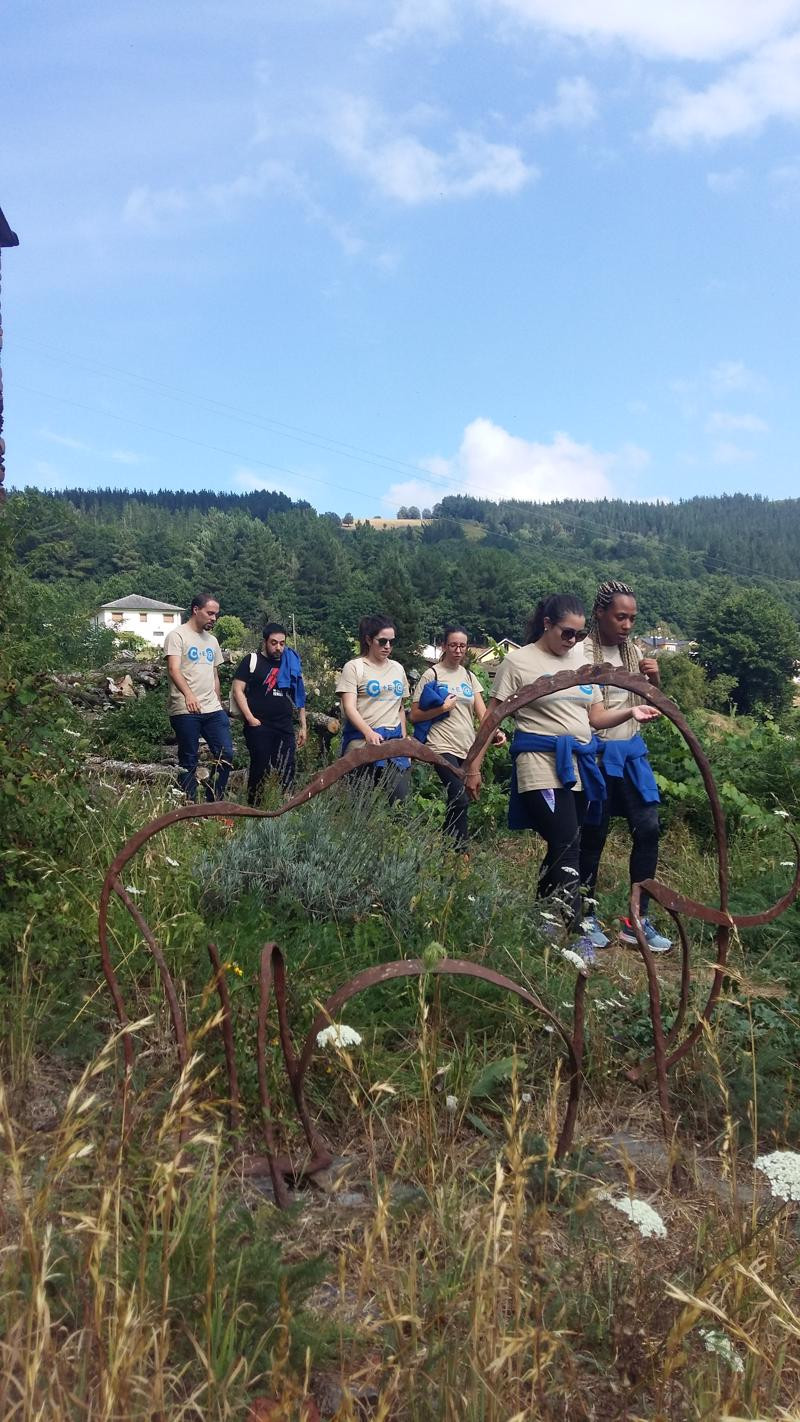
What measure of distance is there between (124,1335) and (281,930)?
230 cm

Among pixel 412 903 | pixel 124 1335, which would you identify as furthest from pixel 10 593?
pixel 124 1335

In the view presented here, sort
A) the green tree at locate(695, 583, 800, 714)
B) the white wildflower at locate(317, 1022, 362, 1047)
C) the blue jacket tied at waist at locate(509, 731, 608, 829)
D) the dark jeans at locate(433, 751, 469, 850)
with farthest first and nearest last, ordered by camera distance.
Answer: the green tree at locate(695, 583, 800, 714) → the dark jeans at locate(433, 751, 469, 850) → the blue jacket tied at waist at locate(509, 731, 608, 829) → the white wildflower at locate(317, 1022, 362, 1047)

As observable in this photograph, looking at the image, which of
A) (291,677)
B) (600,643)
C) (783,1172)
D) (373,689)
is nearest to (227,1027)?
(783,1172)

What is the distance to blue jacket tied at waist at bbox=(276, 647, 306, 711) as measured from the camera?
25.6 feet

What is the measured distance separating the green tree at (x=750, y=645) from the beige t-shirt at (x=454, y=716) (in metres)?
71.1

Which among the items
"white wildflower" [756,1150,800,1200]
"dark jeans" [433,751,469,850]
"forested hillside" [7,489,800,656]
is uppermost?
"forested hillside" [7,489,800,656]

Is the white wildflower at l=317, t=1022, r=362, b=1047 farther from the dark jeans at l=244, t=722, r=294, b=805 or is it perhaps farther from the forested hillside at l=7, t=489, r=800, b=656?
the forested hillside at l=7, t=489, r=800, b=656

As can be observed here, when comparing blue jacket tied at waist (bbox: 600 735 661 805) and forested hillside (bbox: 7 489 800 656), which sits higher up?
forested hillside (bbox: 7 489 800 656)

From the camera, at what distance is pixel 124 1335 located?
1.29 m

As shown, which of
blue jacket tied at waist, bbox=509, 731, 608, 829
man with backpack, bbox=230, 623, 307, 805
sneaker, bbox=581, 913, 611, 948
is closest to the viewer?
sneaker, bbox=581, 913, 611, 948

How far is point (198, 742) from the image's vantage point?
7.66 m

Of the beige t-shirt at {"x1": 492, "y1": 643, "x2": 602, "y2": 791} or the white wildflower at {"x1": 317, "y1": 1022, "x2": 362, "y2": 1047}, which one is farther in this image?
the beige t-shirt at {"x1": 492, "y1": 643, "x2": 602, "y2": 791}

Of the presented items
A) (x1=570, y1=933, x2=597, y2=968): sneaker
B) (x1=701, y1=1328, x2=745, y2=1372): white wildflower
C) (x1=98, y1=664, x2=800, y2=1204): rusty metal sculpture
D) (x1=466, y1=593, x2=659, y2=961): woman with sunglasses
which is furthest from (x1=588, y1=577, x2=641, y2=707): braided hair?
(x1=701, y1=1328, x2=745, y2=1372): white wildflower

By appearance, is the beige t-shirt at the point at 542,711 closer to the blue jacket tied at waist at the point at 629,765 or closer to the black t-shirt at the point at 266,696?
the blue jacket tied at waist at the point at 629,765
